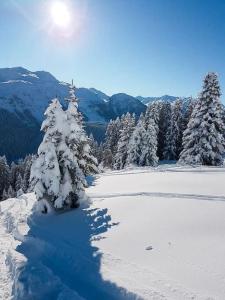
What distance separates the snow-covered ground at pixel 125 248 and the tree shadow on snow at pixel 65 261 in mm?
36

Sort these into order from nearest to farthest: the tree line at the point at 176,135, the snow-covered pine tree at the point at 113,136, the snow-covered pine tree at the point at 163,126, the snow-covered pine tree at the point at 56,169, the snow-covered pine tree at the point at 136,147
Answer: the snow-covered pine tree at the point at 56,169 < the tree line at the point at 176,135 < the snow-covered pine tree at the point at 136,147 < the snow-covered pine tree at the point at 163,126 < the snow-covered pine tree at the point at 113,136

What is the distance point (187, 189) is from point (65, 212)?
7641 mm

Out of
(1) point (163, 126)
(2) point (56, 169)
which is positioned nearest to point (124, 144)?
(1) point (163, 126)

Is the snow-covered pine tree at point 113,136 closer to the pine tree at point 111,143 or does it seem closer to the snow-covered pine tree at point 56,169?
the pine tree at point 111,143

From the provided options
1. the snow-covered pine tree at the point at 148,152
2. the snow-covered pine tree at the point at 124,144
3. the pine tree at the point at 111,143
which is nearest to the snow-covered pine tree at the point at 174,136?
the snow-covered pine tree at the point at 124,144

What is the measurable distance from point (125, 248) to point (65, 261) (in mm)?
2626

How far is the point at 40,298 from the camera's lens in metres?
12.7

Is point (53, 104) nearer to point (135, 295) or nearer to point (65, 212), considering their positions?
point (65, 212)

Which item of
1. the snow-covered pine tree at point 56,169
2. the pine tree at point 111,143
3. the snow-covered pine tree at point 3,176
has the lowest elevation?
the snow-covered pine tree at point 3,176

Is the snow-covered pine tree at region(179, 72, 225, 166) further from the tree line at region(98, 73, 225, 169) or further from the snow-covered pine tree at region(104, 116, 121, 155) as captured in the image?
A: the snow-covered pine tree at region(104, 116, 121, 155)

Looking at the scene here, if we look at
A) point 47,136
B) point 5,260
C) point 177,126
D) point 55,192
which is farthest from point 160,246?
point 177,126

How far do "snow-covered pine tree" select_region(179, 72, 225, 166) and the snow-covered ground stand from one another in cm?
1672

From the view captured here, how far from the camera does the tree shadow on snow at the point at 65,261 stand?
12.5 meters

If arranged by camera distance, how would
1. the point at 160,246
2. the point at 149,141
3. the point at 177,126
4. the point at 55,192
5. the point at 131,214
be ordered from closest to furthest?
the point at 160,246
the point at 131,214
the point at 55,192
the point at 149,141
the point at 177,126
